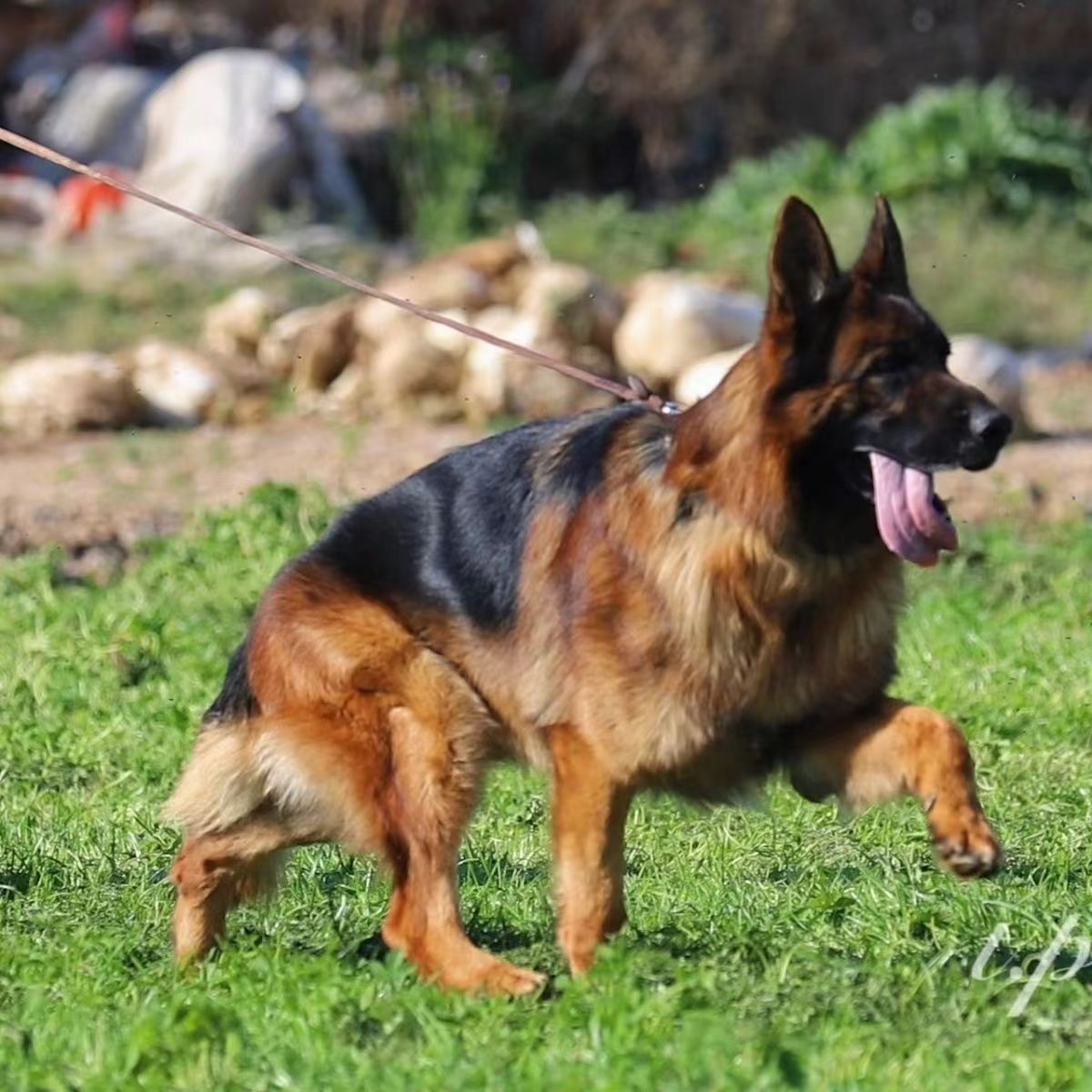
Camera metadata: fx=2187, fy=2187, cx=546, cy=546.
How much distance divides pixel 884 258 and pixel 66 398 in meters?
8.15

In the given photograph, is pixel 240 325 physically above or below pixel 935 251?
above

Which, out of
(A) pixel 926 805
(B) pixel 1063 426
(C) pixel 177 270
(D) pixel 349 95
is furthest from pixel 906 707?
(D) pixel 349 95

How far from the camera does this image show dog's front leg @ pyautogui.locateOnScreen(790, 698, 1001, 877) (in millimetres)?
4621

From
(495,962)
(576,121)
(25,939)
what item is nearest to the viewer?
(495,962)

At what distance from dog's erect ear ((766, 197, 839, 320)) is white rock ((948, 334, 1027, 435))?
22.9 feet

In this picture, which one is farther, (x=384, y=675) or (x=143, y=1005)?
(x=384, y=675)

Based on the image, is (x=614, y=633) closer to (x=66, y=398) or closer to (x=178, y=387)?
(x=66, y=398)

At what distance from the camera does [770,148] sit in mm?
19141

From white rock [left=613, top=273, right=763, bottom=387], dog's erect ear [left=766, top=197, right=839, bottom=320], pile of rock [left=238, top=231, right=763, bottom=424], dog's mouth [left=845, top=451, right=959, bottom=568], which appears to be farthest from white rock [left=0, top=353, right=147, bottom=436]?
dog's mouth [left=845, top=451, right=959, bottom=568]

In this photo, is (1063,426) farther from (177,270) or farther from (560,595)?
(560,595)

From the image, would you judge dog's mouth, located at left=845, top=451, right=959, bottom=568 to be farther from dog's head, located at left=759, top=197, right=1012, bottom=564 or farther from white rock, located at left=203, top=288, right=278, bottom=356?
white rock, located at left=203, top=288, right=278, bottom=356

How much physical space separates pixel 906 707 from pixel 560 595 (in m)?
0.84

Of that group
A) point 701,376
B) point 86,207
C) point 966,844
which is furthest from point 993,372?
point 86,207

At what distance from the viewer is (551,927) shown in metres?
5.62
